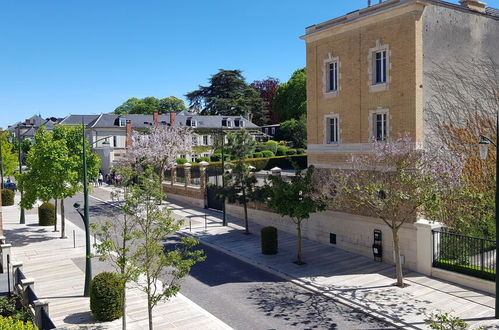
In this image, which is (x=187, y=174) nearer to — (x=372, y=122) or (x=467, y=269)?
(x=372, y=122)

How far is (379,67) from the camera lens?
71.8ft

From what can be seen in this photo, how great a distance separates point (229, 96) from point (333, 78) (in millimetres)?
57476

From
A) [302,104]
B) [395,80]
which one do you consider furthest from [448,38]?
[302,104]

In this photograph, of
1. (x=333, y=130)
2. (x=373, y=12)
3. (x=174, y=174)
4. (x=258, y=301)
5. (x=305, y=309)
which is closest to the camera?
(x=305, y=309)

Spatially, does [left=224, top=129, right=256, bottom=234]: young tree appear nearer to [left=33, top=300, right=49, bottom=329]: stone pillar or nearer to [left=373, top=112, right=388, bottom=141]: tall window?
[left=373, top=112, right=388, bottom=141]: tall window

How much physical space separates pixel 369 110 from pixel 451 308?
10.6 meters

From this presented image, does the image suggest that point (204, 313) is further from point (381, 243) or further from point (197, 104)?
point (197, 104)

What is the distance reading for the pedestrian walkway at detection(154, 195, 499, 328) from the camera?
14.5 m

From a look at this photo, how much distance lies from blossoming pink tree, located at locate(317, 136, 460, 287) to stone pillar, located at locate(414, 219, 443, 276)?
0.77m

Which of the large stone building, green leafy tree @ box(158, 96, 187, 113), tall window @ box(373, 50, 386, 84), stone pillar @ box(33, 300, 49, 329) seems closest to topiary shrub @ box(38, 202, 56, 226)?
the large stone building

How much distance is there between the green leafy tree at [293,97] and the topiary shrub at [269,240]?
168 ft

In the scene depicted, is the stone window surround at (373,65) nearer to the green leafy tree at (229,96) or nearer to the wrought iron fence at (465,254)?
the wrought iron fence at (465,254)

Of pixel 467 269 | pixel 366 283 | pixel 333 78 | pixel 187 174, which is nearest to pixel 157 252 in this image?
pixel 366 283

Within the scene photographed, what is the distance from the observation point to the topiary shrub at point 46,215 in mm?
30641
